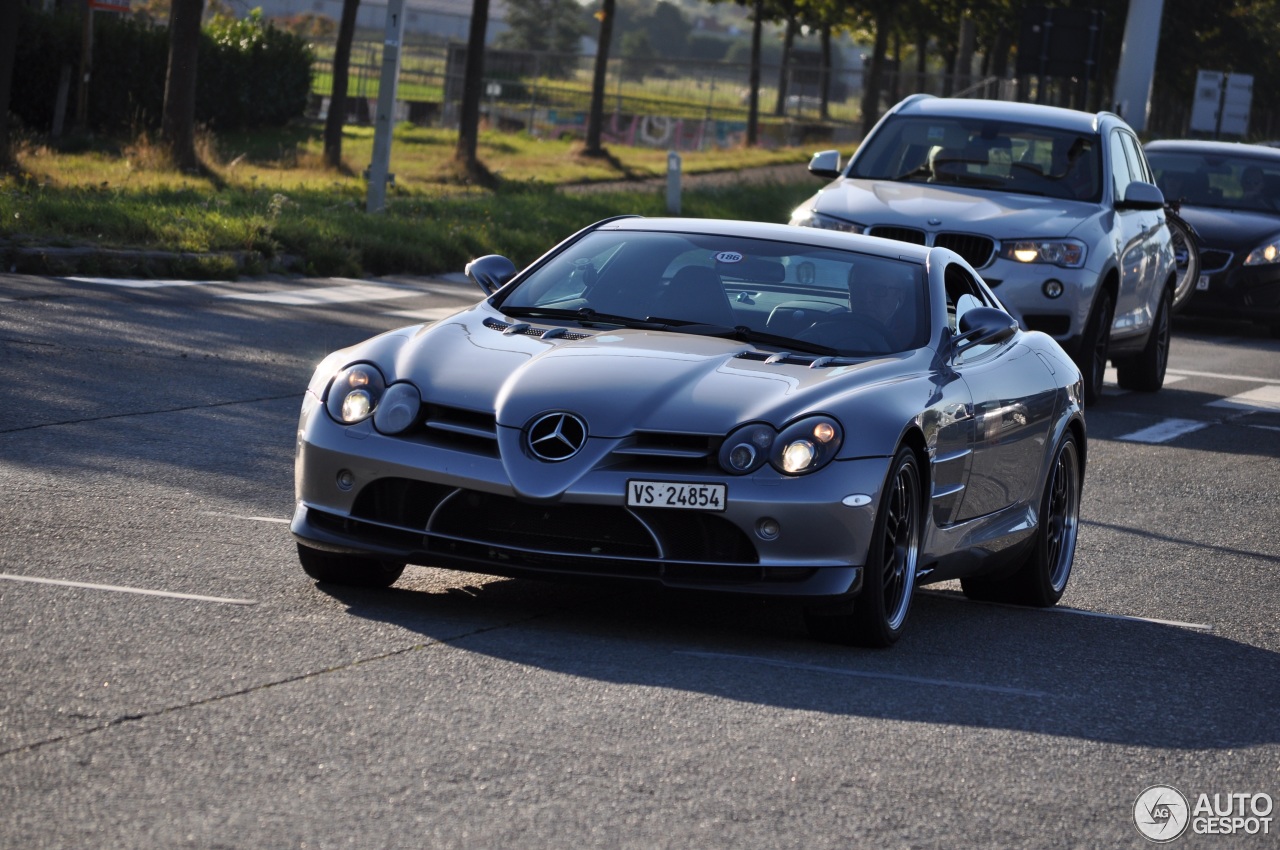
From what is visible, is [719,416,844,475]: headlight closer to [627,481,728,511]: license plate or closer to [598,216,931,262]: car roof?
[627,481,728,511]: license plate

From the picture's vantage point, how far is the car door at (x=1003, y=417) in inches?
289

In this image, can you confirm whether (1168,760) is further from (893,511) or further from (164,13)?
(164,13)

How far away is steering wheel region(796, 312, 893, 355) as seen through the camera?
7.28m

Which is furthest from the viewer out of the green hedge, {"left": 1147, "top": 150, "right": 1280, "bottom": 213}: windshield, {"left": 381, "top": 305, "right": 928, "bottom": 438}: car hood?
the green hedge

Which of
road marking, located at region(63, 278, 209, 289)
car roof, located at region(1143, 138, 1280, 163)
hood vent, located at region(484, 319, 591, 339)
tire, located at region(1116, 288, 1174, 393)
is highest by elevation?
car roof, located at region(1143, 138, 1280, 163)

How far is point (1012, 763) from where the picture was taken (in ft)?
17.2

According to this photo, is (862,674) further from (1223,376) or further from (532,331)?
(1223,376)

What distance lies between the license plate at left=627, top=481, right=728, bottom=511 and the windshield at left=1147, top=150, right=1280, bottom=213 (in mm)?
16468

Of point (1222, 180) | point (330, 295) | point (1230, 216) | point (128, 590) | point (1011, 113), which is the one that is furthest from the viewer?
point (1222, 180)

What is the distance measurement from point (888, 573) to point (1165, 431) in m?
7.73

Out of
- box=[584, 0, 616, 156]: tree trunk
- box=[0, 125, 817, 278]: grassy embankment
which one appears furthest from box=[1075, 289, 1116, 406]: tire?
box=[584, 0, 616, 156]: tree trunk

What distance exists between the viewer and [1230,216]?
69.7ft

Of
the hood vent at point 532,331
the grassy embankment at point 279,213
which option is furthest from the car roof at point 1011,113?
the hood vent at point 532,331

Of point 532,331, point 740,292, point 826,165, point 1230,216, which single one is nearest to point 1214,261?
point 1230,216
